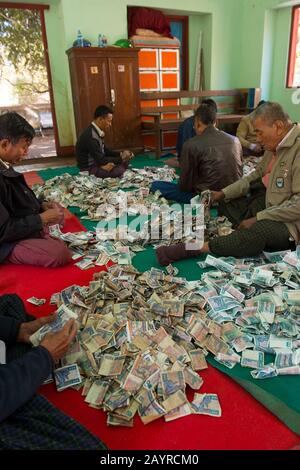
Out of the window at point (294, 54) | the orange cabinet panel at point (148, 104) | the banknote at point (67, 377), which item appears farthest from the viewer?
the orange cabinet panel at point (148, 104)

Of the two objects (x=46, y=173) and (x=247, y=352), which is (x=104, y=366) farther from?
(x=46, y=173)

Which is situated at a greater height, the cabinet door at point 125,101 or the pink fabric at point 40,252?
the cabinet door at point 125,101

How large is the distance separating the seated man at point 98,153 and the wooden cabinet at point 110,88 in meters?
1.92

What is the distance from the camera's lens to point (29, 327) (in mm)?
1648

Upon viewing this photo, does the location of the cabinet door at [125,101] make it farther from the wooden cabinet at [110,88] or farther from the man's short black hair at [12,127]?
the man's short black hair at [12,127]

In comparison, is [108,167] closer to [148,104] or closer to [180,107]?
[180,107]

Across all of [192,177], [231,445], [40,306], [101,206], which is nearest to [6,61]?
[101,206]

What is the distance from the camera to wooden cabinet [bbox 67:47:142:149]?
651 cm

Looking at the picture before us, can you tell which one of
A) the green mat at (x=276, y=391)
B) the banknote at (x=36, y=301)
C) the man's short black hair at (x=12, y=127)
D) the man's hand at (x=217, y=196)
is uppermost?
the man's short black hair at (x=12, y=127)

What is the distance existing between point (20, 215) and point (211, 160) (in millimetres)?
1848

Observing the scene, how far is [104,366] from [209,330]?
56 cm

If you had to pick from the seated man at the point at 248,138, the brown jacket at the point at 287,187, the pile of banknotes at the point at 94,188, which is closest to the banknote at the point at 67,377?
the brown jacket at the point at 287,187

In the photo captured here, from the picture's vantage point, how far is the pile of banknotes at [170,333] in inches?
57.6

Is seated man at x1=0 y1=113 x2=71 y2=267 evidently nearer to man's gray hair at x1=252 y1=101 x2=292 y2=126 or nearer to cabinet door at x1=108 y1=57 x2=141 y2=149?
man's gray hair at x1=252 y1=101 x2=292 y2=126
